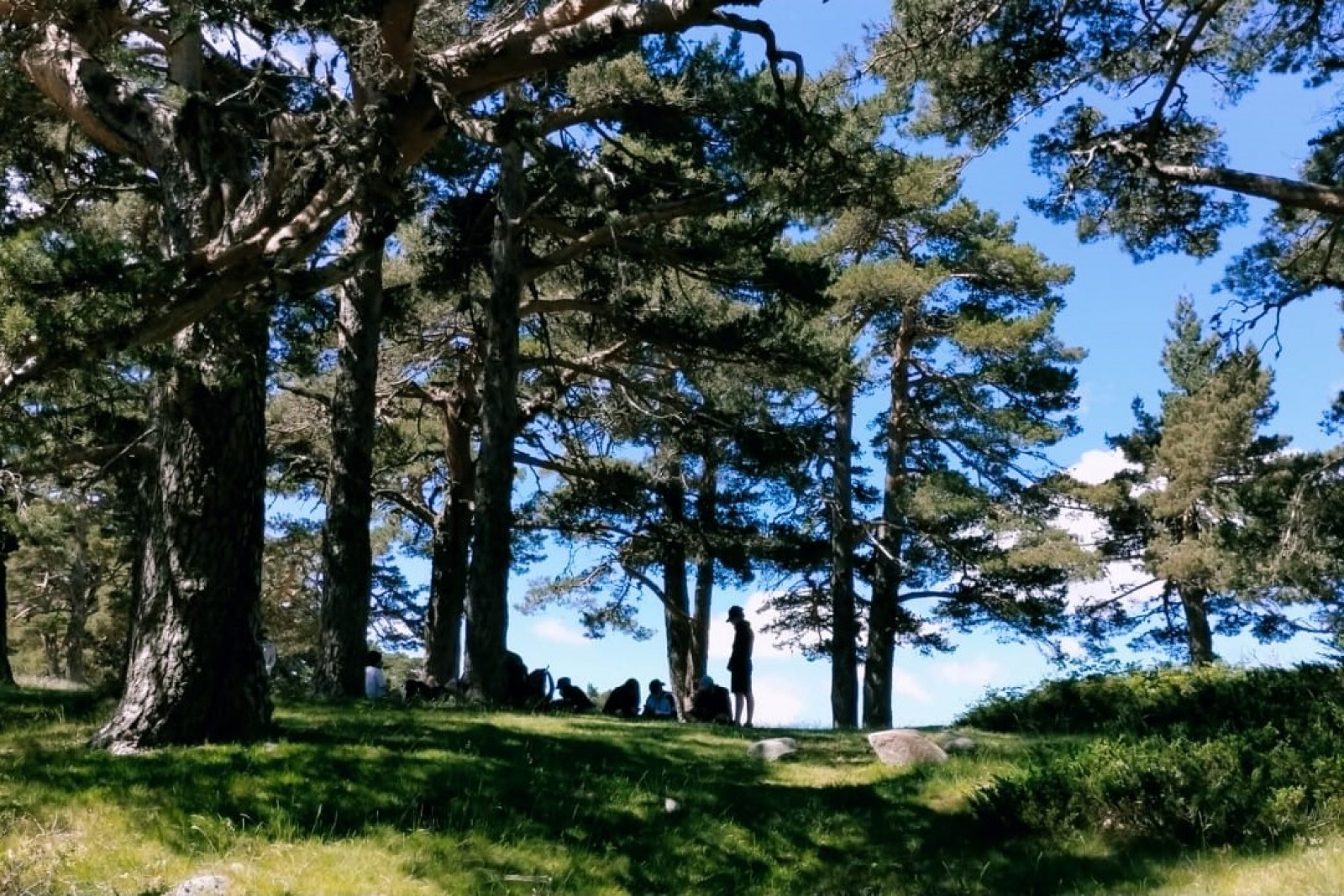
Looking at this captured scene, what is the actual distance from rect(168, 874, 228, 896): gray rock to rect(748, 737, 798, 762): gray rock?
15.7ft

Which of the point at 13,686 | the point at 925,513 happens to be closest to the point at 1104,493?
the point at 925,513

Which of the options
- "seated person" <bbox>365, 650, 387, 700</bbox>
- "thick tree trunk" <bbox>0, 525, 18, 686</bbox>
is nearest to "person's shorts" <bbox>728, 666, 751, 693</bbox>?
"seated person" <bbox>365, 650, 387, 700</bbox>

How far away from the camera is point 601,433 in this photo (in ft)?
57.5

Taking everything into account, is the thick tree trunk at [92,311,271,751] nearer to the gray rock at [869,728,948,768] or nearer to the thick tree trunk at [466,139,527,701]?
the gray rock at [869,728,948,768]

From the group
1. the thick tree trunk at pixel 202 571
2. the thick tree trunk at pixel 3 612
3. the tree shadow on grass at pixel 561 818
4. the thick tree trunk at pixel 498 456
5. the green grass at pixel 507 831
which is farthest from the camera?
the thick tree trunk at pixel 498 456

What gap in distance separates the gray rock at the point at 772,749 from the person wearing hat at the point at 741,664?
5.25 meters

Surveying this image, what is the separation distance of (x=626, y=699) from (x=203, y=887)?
10251mm

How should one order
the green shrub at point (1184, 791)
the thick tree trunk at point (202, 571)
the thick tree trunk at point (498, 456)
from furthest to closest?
the thick tree trunk at point (498, 456) < the thick tree trunk at point (202, 571) < the green shrub at point (1184, 791)

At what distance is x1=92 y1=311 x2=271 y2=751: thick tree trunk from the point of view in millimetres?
7070

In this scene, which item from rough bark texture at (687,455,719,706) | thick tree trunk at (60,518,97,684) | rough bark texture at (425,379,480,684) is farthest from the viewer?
thick tree trunk at (60,518,97,684)

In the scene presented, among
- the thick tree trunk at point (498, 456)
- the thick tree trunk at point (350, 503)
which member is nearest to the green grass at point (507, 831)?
the thick tree trunk at point (350, 503)

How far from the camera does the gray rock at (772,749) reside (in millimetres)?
8855

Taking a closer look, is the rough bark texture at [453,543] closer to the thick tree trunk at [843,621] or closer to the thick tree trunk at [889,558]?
the thick tree trunk at [843,621]

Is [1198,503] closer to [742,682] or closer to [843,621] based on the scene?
[843,621]
